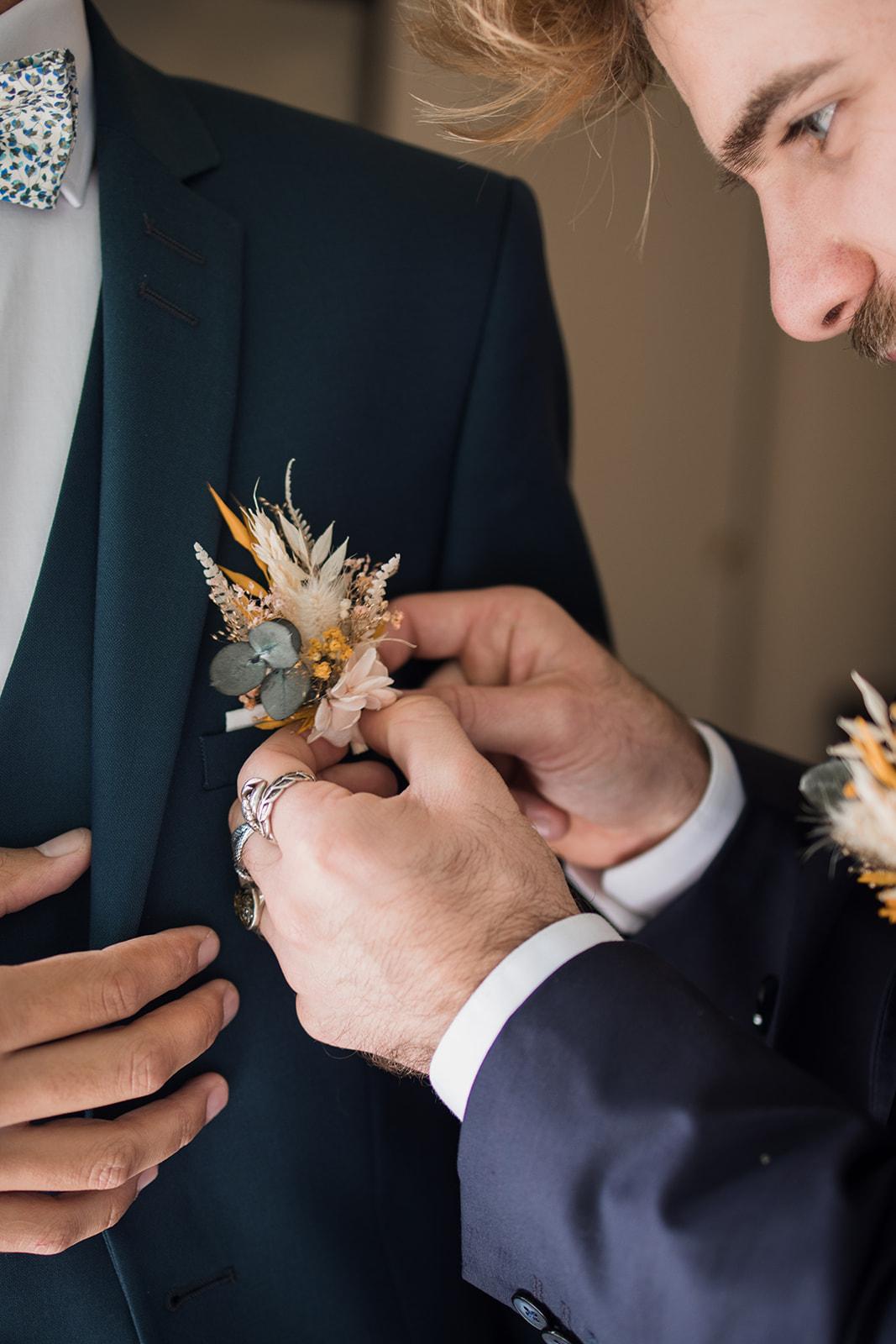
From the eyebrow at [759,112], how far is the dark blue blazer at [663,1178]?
777 mm

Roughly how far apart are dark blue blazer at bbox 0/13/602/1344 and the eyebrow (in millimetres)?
334

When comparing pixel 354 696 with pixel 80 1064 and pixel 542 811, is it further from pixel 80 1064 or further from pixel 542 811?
pixel 542 811

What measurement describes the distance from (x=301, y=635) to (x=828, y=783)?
69 cm

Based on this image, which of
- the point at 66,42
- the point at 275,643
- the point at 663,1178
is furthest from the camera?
the point at 66,42

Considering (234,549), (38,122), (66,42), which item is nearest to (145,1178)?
(234,549)

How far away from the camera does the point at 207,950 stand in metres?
1.08

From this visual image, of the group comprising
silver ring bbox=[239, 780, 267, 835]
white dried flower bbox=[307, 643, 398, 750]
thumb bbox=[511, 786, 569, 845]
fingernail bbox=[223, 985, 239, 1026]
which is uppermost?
white dried flower bbox=[307, 643, 398, 750]

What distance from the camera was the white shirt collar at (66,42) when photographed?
1135mm

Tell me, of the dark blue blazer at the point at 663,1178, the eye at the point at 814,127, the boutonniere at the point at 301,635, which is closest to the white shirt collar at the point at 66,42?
the boutonniere at the point at 301,635

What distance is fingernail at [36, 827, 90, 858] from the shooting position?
1033 millimetres

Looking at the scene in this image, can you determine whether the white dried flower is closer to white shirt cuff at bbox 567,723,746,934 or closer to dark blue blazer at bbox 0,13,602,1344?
dark blue blazer at bbox 0,13,602,1344

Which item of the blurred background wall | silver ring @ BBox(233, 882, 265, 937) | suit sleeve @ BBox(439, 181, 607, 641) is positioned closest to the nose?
suit sleeve @ BBox(439, 181, 607, 641)

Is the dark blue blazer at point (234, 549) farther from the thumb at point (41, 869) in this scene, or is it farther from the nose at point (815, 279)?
the nose at point (815, 279)

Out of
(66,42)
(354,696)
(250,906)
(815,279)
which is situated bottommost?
(250,906)
